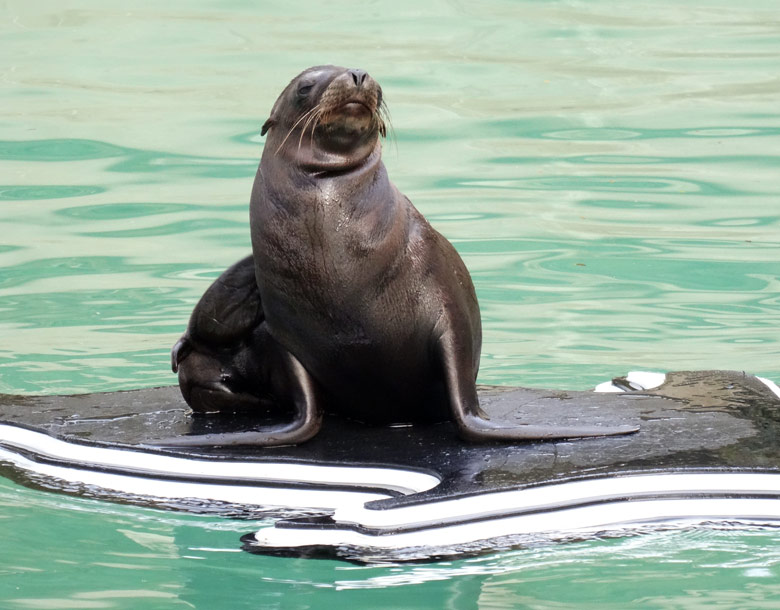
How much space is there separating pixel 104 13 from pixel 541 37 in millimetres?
3963

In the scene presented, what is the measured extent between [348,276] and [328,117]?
0.51 metres

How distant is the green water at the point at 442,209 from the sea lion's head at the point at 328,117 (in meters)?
1.26

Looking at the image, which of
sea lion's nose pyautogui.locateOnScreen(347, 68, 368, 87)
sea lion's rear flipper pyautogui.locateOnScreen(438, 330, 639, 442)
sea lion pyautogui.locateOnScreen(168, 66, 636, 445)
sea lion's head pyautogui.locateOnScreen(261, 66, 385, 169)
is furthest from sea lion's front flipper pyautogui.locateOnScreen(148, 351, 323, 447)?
sea lion's nose pyautogui.locateOnScreen(347, 68, 368, 87)

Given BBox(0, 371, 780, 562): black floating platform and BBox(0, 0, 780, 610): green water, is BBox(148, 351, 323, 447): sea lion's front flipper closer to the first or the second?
BBox(0, 371, 780, 562): black floating platform

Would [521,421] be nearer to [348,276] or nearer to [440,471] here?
[440,471]

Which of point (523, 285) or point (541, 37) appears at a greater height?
point (541, 37)

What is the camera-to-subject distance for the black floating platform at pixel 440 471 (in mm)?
4281

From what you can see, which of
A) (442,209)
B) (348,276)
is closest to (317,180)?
(348,276)

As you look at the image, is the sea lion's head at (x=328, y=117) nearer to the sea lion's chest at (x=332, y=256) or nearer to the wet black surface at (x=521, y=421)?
the sea lion's chest at (x=332, y=256)

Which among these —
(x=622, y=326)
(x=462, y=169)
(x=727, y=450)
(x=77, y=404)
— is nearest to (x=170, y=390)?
Result: (x=77, y=404)

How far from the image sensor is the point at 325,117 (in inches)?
189

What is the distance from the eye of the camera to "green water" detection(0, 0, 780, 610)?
4.25 metres

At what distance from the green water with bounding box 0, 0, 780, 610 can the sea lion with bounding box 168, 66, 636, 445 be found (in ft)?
2.34

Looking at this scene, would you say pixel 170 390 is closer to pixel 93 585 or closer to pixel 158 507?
pixel 158 507
